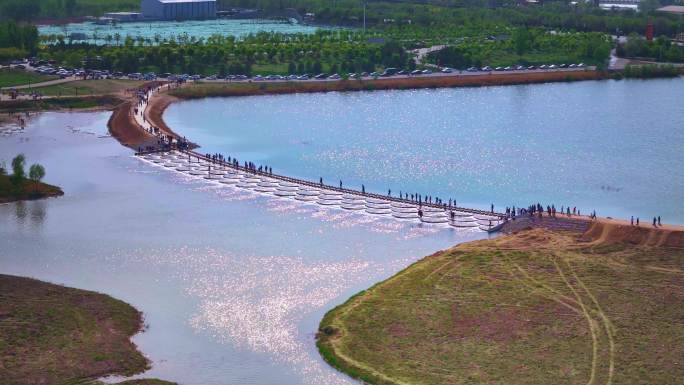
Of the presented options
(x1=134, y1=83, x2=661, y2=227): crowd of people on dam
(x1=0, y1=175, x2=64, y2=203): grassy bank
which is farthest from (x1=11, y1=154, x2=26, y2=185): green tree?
(x1=134, y1=83, x2=661, y2=227): crowd of people on dam

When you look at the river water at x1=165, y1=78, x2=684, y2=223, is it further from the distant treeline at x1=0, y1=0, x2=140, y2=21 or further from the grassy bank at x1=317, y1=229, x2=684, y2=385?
the distant treeline at x1=0, y1=0, x2=140, y2=21

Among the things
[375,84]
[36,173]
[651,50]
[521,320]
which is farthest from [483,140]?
[651,50]

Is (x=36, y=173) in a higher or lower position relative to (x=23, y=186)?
higher

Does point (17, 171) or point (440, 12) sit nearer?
point (17, 171)

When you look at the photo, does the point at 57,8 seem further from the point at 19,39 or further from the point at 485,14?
the point at 485,14

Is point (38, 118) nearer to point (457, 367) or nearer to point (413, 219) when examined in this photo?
point (413, 219)

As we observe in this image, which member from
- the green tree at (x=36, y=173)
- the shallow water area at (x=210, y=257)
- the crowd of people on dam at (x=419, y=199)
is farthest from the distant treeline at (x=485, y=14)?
the green tree at (x=36, y=173)
